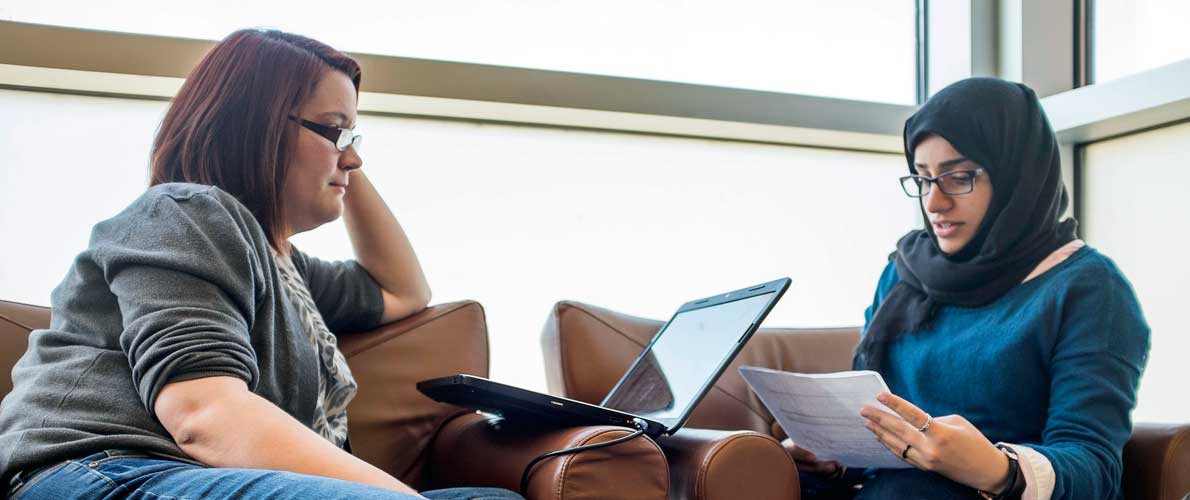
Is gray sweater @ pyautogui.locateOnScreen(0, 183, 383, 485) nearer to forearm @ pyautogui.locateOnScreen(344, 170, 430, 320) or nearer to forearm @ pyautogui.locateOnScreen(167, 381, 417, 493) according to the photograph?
forearm @ pyautogui.locateOnScreen(167, 381, 417, 493)

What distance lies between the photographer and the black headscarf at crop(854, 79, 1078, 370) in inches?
67.3

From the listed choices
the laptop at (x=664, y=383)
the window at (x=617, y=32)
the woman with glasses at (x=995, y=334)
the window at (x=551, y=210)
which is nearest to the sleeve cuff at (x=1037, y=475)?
the woman with glasses at (x=995, y=334)

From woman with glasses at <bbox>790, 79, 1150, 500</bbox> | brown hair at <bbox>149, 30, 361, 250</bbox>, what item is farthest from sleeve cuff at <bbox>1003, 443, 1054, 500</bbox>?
brown hair at <bbox>149, 30, 361, 250</bbox>

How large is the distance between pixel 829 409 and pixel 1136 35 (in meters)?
1.80

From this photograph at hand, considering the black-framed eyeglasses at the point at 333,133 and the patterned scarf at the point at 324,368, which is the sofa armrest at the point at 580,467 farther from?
the black-framed eyeglasses at the point at 333,133

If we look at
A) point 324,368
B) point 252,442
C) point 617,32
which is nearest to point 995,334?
Answer: point 324,368

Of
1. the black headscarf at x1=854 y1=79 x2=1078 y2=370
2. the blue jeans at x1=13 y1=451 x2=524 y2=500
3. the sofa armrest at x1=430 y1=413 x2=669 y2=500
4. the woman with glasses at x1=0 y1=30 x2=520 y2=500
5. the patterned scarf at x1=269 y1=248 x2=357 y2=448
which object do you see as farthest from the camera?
the black headscarf at x1=854 y1=79 x2=1078 y2=370

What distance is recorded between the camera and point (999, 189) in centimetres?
174

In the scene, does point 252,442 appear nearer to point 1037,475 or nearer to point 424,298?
point 424,298

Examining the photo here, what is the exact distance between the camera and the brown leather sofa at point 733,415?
1.45m

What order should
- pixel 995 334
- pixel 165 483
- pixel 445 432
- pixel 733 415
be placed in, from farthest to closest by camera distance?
pixel 733 415
pixel 445 432
pixel 995 334
pixel 165 483

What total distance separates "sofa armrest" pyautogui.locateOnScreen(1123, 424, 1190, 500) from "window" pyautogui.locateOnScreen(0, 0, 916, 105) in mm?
1398

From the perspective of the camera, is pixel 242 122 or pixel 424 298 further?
pixel 424 298

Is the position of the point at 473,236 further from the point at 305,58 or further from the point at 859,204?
the point at 859,204
